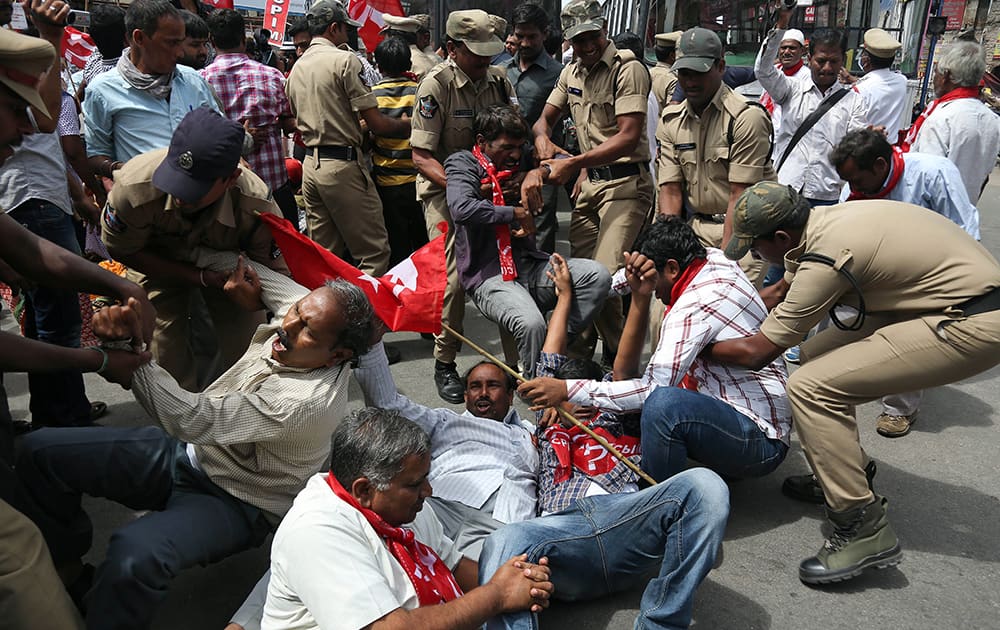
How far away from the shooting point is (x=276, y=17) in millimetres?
9695

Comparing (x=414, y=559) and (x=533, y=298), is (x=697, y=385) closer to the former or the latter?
Result: (x=533, y=298)

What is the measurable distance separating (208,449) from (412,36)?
546 centimetres

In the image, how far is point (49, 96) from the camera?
3.36 meters

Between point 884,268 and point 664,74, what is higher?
point 664,74

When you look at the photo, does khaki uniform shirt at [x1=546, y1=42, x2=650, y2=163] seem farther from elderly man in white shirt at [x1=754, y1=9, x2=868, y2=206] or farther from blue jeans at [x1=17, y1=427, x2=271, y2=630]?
blue jeans at [x1=17, y1=427, x2=271, y2=630]

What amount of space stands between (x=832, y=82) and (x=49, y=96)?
5015 mm

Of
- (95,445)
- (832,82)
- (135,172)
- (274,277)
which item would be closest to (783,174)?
(832,82)

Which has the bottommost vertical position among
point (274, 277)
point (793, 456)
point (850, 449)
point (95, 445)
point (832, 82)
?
point (793, 456)

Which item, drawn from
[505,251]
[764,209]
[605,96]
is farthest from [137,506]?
[605,96]

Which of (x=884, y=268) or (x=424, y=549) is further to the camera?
(x=884, y=268)

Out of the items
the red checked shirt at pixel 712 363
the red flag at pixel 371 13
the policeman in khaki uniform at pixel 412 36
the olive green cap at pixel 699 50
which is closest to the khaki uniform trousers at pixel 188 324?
the red checked shirt at pixel 712 363

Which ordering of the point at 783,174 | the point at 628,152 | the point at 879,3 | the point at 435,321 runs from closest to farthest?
the point at 435,321
the point at 628,152
the point at 783,174
the point at 879,3

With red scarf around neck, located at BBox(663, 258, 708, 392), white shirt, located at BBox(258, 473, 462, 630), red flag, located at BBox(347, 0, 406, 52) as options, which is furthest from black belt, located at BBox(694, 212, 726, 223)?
red flag, located at BBox(347, 0, 406, 52)

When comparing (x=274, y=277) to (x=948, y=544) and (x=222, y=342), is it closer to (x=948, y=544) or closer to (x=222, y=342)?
(x=222, y=342)
